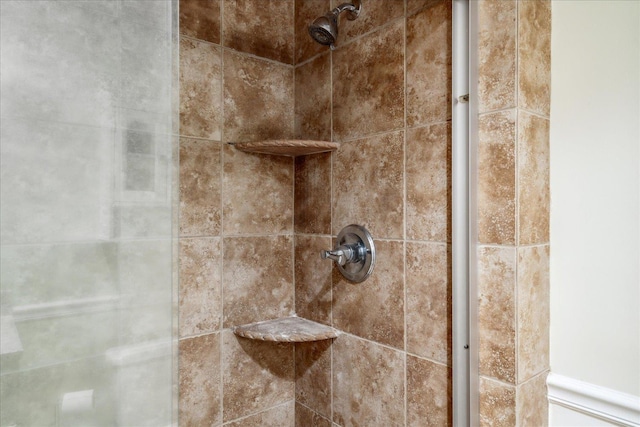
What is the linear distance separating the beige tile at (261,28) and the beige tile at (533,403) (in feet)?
4.09

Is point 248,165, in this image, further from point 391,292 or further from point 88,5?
point 88,5

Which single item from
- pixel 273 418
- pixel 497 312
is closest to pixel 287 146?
pixel 497 312

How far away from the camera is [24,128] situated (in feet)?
1.46

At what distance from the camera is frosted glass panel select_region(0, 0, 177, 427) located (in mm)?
444

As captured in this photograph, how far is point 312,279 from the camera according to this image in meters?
1.39

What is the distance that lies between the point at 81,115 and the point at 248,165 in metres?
0.88

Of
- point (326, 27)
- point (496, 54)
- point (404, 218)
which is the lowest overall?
point (404, 218)

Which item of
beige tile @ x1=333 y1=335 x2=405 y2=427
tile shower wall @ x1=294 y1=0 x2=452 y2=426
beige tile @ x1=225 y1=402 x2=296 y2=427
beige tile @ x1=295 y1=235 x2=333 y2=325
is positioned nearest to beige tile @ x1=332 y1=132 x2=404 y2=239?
tile shower wall @ x1=294 y1=0 x2=452 y2=426

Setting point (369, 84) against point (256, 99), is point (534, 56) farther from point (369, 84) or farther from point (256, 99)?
point (256, 99)

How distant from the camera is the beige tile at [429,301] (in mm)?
975

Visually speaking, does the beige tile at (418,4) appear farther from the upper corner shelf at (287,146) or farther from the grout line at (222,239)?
the grout line at (222,239)

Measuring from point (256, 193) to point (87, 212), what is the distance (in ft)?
2.96

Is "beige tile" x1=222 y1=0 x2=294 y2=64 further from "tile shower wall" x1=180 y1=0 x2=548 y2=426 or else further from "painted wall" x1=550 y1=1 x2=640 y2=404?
"painted wall" x1=550 y1=1 x2=640 y2=404

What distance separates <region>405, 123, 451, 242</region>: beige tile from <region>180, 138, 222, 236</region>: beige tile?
61cm
